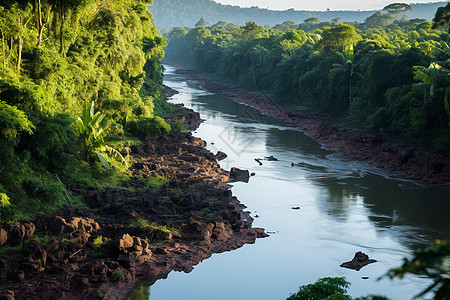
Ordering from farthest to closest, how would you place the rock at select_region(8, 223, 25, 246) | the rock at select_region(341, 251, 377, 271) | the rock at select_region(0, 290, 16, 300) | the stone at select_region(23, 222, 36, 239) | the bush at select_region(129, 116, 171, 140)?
the bush at select_region(129, 116, 171, 140) → the rock at select_region(341, 251, 377, 271) → the stone at select_region(23, 222, 36, 239) → the rock at select_region(8, 223, 25, 246) → the rock at select_region(0, 290, 16, 300)

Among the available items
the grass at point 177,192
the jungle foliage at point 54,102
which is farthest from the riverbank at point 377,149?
the jungle foliage at point 54,102

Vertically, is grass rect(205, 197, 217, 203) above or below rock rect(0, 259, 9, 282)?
below

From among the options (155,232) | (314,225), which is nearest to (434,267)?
(155,232)

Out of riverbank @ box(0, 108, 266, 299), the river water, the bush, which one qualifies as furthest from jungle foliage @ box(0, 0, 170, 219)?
the river water

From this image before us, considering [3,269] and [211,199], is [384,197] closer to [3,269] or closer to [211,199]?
[211,199]

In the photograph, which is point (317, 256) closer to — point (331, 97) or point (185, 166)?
point (185, 166)

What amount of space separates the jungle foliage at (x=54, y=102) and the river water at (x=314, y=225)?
510cm

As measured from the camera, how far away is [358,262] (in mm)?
13391

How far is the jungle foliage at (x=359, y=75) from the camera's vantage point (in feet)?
82.8

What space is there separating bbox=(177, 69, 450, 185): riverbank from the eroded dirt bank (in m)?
10.7

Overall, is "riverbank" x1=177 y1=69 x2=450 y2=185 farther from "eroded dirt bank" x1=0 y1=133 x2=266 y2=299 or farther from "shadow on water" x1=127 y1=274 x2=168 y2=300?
"shadow on water" x1=127 y1=274 x2=168 y2=300

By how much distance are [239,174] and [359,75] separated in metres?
17.4

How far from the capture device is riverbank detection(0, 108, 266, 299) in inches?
427

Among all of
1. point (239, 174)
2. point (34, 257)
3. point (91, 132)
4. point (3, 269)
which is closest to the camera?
point (3, 269)
